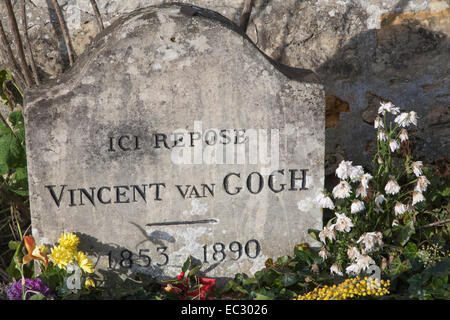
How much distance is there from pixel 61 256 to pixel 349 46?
2.14 metres

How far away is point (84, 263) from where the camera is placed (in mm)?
2576

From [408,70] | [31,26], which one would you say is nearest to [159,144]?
[31,26]

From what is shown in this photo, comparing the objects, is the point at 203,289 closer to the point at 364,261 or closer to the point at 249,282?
the point at 249,282

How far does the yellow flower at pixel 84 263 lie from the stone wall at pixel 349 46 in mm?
1451

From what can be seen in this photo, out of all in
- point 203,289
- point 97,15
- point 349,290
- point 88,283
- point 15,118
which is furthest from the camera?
point 97,15

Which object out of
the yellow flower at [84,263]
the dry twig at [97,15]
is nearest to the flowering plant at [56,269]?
the yellow flower at [84,263]

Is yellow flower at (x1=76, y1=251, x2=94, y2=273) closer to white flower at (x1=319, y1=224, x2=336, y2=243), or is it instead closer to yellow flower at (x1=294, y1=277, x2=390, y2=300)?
yellow flower at (x1=294, y1=277, x2=390, y2=300)

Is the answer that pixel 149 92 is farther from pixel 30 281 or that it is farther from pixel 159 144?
pixel 30 281

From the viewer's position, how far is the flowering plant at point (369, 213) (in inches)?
101

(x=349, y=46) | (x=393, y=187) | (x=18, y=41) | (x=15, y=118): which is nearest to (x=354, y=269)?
(x=393, y=187)

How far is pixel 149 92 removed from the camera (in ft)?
8.54

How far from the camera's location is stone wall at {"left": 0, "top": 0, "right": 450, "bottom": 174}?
3.38 metres

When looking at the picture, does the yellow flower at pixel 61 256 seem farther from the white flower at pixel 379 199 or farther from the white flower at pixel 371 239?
the white flower at pixel 379 199

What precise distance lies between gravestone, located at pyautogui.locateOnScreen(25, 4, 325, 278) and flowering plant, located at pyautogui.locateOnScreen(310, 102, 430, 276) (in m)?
0.16
